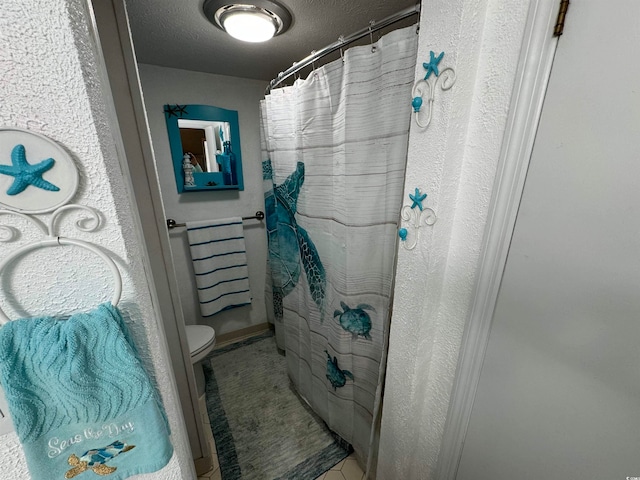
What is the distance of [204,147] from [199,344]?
126 centimetres

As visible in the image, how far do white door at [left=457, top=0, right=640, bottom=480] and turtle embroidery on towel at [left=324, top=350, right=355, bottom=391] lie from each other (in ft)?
2.17

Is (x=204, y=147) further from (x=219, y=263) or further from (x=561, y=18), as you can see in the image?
(x=561, y=18)

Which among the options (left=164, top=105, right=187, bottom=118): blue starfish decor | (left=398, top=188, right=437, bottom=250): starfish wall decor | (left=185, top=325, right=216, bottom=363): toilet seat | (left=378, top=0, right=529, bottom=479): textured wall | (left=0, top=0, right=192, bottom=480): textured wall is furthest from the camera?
(left=164, top=105, right=187, bottom=118): blue starfish decor

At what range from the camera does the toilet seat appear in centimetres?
141

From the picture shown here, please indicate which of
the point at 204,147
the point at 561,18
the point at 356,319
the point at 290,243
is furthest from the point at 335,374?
the point at 204,147

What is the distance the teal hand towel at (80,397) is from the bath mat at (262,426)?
1052 millimetres

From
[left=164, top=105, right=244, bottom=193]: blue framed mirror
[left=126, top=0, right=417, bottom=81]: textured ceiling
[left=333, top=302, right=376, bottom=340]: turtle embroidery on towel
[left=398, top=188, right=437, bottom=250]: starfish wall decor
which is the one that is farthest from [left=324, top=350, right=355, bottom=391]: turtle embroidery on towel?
[left=126, top=0, right=417, bottom=81]: textured ceiling

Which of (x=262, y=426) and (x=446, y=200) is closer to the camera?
(x=446, y=200)

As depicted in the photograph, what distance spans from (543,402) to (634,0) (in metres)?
0.72

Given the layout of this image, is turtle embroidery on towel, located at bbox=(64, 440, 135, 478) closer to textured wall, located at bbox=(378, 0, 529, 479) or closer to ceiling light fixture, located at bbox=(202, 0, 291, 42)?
textured wall, located at bbox=(378, 0, 529, 479)

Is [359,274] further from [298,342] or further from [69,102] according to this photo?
[69,102]

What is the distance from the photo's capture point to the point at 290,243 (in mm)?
1410

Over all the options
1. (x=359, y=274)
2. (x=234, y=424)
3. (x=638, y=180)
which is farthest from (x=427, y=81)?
(x=234, y=424)

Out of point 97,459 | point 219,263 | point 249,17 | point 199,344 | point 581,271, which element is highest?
point 249,17
